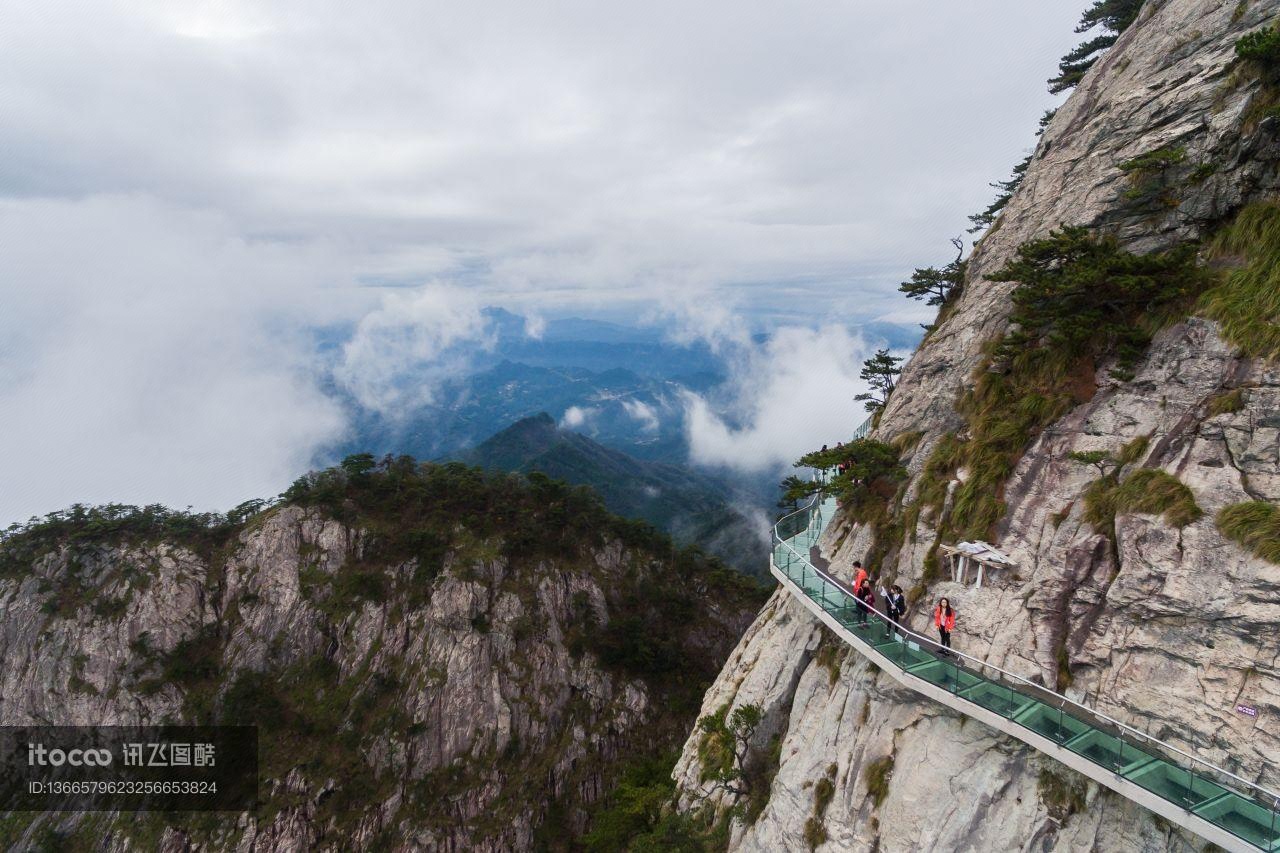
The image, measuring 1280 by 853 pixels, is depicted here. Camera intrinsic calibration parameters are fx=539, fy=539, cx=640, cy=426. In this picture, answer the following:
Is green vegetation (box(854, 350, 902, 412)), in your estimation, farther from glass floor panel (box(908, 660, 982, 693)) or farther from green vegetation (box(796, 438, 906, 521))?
glass floor panel (box(908, 660, 982, 693))

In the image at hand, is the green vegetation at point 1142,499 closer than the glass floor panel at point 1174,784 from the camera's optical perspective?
No

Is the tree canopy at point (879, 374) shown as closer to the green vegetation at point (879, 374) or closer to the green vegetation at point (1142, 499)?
the green vegetation at point (879, 374)

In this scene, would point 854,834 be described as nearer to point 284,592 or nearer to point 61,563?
point 284,592

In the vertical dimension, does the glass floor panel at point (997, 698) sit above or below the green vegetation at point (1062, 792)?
above

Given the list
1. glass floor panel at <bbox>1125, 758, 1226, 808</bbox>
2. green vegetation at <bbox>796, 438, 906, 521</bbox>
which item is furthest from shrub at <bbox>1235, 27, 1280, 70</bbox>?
glass floor panel at <bbox>1125, 758, 1226, 808</bbox>

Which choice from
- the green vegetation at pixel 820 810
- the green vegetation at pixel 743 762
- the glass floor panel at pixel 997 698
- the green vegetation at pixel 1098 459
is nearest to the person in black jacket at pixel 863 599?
the glass floor panel at pixel 997 698

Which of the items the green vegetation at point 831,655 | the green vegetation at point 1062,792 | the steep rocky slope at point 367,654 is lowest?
the steep rocky slope at point 367,654

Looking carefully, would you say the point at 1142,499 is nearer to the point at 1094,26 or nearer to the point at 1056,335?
the point at 1056,335

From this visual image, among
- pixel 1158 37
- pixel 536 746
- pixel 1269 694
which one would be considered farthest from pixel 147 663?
pixel 1158 37
